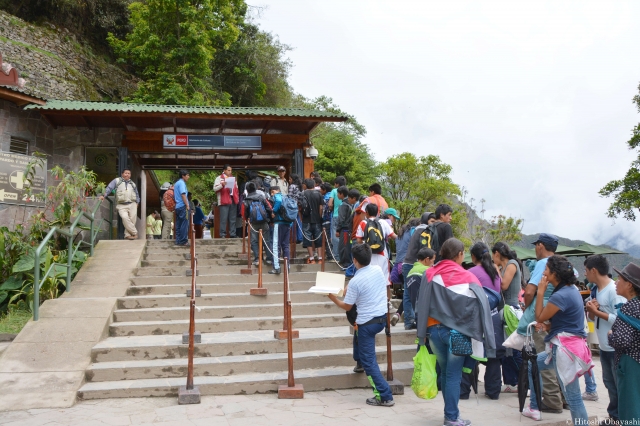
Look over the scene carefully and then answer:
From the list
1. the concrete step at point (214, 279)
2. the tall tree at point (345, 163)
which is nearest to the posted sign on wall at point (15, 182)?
the concrete step at point (214, 279)

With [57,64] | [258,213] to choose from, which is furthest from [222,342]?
[57,64]

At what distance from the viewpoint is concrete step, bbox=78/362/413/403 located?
18.8 ft

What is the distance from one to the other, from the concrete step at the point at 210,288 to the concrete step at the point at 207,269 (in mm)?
488

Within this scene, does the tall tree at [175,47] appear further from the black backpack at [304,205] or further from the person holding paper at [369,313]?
the person holding paper at [369,313]

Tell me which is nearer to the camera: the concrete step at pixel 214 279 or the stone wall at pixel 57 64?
the concrete step at pixel 214 279

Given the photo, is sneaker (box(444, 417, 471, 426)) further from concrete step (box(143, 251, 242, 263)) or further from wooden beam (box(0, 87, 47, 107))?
wooden beam (box(0, 87, 47, 107))

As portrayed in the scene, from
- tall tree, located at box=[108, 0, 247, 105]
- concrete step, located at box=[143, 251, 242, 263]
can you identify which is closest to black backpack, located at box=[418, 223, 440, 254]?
concrete step, located at box=[143, 251, 242, 263]

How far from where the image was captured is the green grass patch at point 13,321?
763 cm

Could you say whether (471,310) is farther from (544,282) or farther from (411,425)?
(411,425)

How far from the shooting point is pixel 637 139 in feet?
65.9

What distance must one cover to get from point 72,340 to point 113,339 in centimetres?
53

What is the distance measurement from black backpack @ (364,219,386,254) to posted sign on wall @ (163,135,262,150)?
6.92 metres

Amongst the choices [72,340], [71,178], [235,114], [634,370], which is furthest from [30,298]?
[634,370]

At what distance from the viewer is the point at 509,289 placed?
20.3 feet
